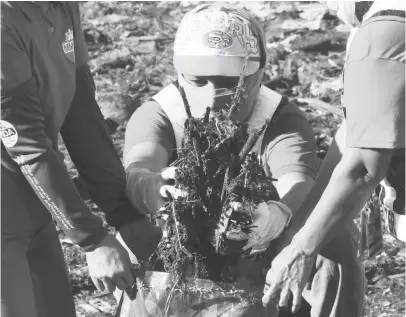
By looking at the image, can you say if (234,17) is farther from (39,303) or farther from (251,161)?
(39,303)

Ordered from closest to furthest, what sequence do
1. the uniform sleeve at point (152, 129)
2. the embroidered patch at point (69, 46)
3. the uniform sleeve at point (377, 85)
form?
the uniform sleeve at point (377, 85) → the embroidered patch at point (69, 46) → the uniform sleeve at point (152, 129)

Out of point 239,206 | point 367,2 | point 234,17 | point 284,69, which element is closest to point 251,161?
point 239,206

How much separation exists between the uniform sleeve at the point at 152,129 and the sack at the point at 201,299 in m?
0.93

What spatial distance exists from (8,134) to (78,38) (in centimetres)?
66

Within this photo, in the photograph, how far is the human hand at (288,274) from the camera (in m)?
3.51

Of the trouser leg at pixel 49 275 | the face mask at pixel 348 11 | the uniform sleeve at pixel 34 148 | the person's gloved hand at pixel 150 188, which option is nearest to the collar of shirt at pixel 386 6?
the face mask at pixel 348 11

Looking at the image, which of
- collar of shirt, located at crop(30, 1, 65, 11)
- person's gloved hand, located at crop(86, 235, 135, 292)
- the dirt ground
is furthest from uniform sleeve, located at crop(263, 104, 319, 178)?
the dirt ground

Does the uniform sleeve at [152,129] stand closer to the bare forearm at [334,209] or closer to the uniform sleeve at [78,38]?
the uniform sleeve at [78,38]

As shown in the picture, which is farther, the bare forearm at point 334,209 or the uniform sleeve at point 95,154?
the uniform sleeve at point 95,154

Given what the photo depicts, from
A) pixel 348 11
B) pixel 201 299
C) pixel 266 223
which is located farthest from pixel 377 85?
pixel 201 299

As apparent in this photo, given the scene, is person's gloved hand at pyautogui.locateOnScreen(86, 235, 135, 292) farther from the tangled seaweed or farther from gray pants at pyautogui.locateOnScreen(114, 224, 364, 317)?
gray pants at pyautogui.locateOnScreen(114, 224, 364, 317)

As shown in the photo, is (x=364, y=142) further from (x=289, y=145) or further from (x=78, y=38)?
(x=78, y=38)

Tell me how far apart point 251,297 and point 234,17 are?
1389 millimetres

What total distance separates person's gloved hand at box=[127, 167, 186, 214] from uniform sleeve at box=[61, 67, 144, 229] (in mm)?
43
